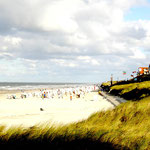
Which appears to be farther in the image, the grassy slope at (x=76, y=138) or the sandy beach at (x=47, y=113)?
the sandy beach at (x=47, y=113)

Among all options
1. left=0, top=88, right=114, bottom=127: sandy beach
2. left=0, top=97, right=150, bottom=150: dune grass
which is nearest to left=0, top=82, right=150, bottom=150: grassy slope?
left=0, top=97, right=150, bottom=150: dune grass

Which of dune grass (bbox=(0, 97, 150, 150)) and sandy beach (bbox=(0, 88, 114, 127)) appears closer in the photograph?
dune grass (bbox=(0, 97, 150, 150))

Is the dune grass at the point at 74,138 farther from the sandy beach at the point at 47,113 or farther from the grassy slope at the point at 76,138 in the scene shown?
the sandy beach at the point at 47,113

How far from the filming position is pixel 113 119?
539 cm

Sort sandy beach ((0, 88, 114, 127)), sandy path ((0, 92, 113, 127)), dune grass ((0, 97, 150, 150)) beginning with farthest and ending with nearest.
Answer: sandy path ((0, 92, 113, 127)) < sandy beach ((0, 88, 114, 127)) < dune grass ((0, 97, 150, 150))

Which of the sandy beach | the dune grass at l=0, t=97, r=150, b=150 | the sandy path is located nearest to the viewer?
the dune grass at l=0, t=97, r=150, b=150

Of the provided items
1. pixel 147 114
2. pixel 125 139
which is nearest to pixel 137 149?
pixel 125 139

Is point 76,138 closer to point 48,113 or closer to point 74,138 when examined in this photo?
point 74,138

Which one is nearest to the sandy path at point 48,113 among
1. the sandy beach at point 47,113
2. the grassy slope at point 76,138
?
the sandy beach at point 47,113

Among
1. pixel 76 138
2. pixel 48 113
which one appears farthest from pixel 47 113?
pixel 76 138

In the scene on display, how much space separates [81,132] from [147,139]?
1.31m

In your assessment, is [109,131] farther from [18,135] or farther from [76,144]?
[18,135]

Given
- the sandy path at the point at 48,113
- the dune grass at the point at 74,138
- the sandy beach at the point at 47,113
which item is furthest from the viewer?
the sandy path at the point at 48,113

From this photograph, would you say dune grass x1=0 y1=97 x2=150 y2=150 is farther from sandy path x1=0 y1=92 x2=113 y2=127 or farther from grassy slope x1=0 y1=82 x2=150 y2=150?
sandy path x1=0 y1=92 x2=113 y2=127
